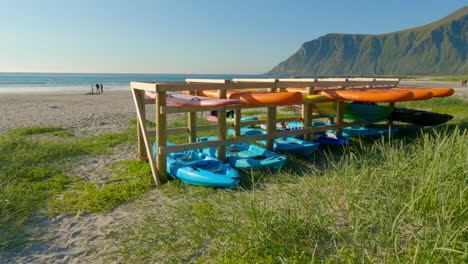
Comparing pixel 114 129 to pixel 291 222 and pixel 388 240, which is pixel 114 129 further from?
pixel 388 240

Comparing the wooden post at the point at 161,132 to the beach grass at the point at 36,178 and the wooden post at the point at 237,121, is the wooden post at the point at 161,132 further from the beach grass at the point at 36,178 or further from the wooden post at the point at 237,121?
the wooden post at the point at 237,121

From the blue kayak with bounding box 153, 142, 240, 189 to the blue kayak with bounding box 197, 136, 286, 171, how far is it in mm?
362

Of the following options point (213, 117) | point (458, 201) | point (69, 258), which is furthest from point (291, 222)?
point (213, 117)

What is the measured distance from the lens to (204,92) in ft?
25.1

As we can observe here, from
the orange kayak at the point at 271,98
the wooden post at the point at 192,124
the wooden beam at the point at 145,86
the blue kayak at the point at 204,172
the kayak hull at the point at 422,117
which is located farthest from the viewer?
the kayak hull at the point at 422,117

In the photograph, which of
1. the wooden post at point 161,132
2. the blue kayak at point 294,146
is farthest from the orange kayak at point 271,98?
the wooden post at point 161,132

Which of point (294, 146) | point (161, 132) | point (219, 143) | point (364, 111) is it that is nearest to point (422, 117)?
point (364, 111)

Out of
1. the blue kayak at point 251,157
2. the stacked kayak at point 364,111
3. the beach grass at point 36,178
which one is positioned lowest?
the beach grass at point 36,178

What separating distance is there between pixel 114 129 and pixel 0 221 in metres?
7.93

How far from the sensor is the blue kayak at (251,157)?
19.2 ft

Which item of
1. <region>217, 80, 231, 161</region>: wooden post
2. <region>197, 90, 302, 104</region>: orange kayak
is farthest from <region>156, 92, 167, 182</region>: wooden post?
<region>197, 90, 302, 104</region>: orange kayak

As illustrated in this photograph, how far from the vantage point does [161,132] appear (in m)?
5.61

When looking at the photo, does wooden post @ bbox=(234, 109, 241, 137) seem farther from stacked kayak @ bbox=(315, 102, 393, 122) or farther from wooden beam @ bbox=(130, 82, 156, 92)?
stacked kayak @ bbox=(315, 102, 393, 122)

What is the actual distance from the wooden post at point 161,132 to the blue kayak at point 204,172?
0.15 meters
